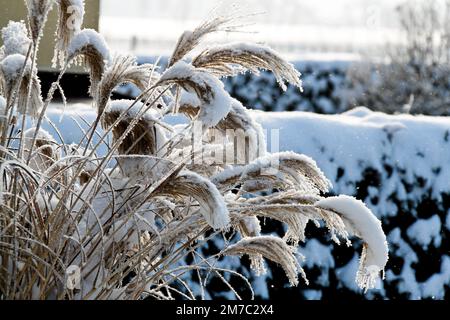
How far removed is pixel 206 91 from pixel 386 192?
2326 mm

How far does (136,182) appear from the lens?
259 centimetres

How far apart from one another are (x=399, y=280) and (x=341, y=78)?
750 centimetres

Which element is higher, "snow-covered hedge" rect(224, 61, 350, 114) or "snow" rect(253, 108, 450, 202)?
"snow" rect(253, 108, 450, 202)

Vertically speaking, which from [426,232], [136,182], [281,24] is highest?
[136,182]

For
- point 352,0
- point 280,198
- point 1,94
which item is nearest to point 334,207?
point 280,198

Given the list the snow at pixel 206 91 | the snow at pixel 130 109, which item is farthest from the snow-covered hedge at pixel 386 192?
the snow at pixel 206 91

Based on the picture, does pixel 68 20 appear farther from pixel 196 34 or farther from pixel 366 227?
pixel 366 227

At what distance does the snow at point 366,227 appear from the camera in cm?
223

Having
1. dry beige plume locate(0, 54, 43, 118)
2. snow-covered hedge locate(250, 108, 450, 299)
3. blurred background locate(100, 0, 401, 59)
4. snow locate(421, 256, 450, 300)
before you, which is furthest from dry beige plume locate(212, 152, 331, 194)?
blurred background locate(100, 0, 401, 59)

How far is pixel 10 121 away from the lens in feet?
8.26

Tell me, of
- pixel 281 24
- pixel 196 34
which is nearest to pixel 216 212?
pixel 196 34

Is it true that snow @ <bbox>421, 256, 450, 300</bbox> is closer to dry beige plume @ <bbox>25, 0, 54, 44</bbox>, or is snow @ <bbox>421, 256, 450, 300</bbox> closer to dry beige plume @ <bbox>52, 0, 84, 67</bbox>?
dry beige plume @ <bbox>52, 0, 84, 67</bbox>

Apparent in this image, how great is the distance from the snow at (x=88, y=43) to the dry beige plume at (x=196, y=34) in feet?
0.60

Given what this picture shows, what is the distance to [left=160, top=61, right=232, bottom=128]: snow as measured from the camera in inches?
85.4
